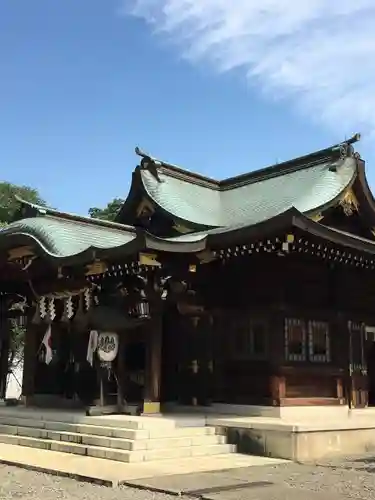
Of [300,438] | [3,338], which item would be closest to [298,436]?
[300,438]

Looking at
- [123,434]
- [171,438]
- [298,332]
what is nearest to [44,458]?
[123,434]

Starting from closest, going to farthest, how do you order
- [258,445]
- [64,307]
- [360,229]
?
[258,445]
[64,307]
[360,229]

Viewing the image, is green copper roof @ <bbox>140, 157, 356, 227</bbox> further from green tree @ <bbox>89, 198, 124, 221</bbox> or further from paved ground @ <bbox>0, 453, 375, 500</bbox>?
green tree @ <bbox>89, 198, 124, 221</bbox>

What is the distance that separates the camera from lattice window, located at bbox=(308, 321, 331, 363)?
13648 mm

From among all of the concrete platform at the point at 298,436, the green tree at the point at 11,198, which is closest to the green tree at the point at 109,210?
the green tree at the point at 11,198

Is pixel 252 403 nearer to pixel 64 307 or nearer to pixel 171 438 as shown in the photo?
pixel 171 438

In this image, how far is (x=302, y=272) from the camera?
1351 cm

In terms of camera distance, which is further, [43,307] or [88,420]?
[43,307]

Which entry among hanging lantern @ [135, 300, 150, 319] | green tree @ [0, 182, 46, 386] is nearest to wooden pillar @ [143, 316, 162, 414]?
hanging lantern @ [135, 300, 150, 319]

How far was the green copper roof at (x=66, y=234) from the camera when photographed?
14125 mm

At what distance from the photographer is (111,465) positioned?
384 inches

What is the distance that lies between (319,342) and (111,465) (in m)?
5.93

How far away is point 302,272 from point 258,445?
12.8 feet

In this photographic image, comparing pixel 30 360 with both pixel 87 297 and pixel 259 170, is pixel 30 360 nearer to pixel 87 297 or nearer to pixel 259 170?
pixel 87 297
